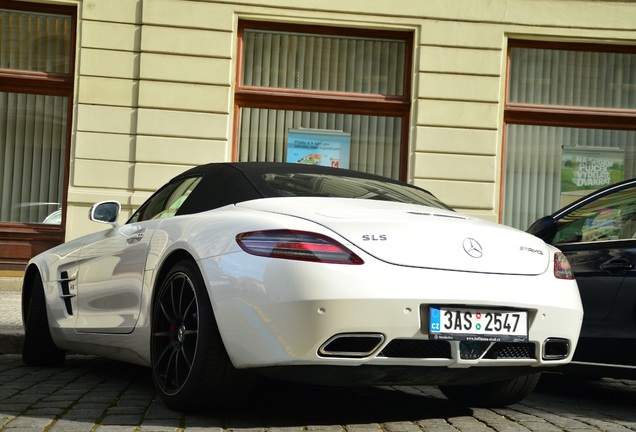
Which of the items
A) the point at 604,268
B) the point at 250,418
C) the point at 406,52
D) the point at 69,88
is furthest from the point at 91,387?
the point at 406,52

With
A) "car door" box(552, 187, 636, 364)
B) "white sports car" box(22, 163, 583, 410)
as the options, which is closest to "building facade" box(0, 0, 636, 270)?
"car door" box(552, 187, 636, 364)

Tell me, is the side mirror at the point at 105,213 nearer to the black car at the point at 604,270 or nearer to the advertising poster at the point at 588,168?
the black car at the point at 604,270

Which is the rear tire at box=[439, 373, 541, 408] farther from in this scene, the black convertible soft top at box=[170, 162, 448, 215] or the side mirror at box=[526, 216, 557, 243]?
the black convertible soft top at box=[170, 162, 448, 215]

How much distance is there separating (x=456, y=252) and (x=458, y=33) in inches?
366

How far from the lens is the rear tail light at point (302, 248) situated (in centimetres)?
430

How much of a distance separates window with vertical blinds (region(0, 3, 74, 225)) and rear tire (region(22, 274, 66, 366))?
6431 millimetres

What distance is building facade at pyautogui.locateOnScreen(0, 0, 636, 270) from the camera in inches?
508

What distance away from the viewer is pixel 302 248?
14.2ft

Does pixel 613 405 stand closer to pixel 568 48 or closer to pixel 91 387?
pixel 91 387

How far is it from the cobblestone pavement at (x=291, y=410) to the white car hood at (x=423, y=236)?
76 cm

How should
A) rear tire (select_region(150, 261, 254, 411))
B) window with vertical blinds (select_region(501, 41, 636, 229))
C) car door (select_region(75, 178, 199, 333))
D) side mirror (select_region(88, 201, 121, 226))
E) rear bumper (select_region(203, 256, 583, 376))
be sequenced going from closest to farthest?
rear bumper (select_region(203, 256, 583, 376)) < rear tire (select_region(150, 261, 254, 411)) < car door (select_region(75, 178, 199, 333)) < side mirror (select_region(88, 201, 121, 226)) < window with vertical blinds (select_region(501, 41, 636, 229))

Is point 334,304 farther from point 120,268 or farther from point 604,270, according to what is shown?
A: point 604,270

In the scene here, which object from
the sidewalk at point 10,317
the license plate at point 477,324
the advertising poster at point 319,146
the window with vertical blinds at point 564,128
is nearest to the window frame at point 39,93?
the sidewalk at point 10,317

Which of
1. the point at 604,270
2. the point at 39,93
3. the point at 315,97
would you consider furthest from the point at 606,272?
the point at 39,93
